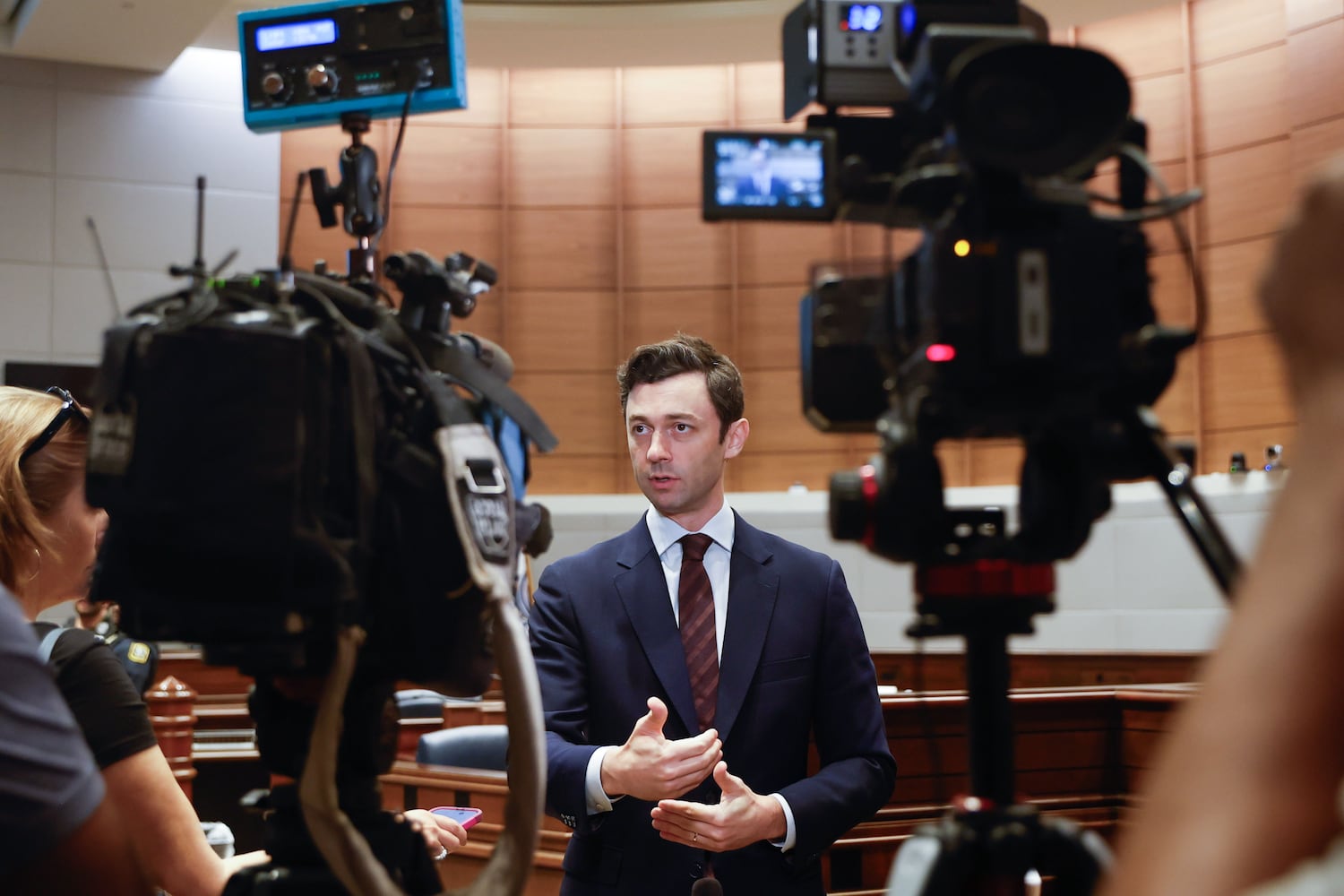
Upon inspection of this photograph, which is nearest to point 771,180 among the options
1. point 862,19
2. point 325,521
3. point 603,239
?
point 862,19

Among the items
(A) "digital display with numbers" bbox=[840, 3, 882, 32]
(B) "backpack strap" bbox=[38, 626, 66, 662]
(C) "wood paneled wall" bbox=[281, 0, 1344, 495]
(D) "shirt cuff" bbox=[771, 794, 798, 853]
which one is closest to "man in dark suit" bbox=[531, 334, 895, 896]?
(D) "shirt cuff" bbox=[771, 794, 798, 853]

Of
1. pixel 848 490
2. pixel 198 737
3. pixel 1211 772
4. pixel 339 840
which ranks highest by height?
pixel 848 490

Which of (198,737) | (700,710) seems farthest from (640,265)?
(700,710)

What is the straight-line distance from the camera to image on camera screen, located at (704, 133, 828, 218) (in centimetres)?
117

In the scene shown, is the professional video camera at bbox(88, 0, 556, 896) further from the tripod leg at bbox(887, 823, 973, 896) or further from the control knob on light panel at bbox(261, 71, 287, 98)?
the control knob on light panel at bbox(261, 71, 287, 98)

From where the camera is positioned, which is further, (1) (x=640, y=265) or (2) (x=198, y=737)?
(1) (x=640, y=265)

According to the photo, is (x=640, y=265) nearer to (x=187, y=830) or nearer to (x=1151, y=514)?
(x=1151, y=514)

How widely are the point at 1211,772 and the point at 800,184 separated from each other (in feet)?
2.50

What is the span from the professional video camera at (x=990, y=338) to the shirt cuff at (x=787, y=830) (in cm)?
90

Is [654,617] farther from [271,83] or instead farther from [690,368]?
[271,83]

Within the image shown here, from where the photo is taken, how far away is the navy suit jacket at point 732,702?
197cm

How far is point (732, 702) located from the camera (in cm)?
203

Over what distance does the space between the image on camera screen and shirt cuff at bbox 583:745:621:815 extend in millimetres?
995

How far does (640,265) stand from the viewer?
9.44m
